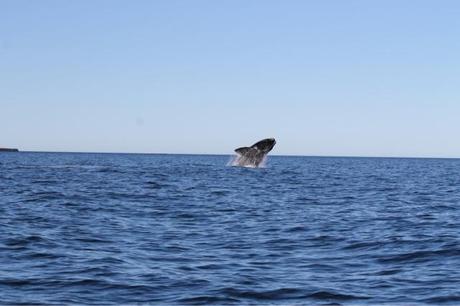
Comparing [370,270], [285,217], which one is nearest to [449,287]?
[370,270]

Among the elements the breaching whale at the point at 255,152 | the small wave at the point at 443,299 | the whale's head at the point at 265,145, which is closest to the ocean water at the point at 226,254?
the small wave at the point at 443,299

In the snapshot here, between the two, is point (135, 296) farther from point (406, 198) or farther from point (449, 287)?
point (406, 198)

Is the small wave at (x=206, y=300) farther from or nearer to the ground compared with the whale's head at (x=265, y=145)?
nearer to the ground

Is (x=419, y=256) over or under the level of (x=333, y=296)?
over

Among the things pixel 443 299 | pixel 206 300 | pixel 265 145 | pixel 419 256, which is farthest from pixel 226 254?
pixel 265 145

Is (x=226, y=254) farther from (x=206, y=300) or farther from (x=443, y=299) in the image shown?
(x=443, y=299)

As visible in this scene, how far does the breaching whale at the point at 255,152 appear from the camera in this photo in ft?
253

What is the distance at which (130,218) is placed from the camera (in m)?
24.7

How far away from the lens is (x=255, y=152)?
266ft

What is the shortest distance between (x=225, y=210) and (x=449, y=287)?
54.3ft

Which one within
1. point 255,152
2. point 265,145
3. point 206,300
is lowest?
point 206,300

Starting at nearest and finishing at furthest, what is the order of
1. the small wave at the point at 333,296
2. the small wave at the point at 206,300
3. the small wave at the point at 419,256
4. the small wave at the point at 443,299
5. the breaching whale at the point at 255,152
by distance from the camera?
the small wave at the point at 206,300 < the small wave at the point at 443,299 < the small wave at the point at 333,296 < the small wave at the point at 419,256 < the breaching whale at the point at 255,152

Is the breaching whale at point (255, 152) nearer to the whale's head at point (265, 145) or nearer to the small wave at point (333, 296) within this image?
the whale's head at point (265, 145)

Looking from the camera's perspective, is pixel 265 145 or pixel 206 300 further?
pixel 265 145
